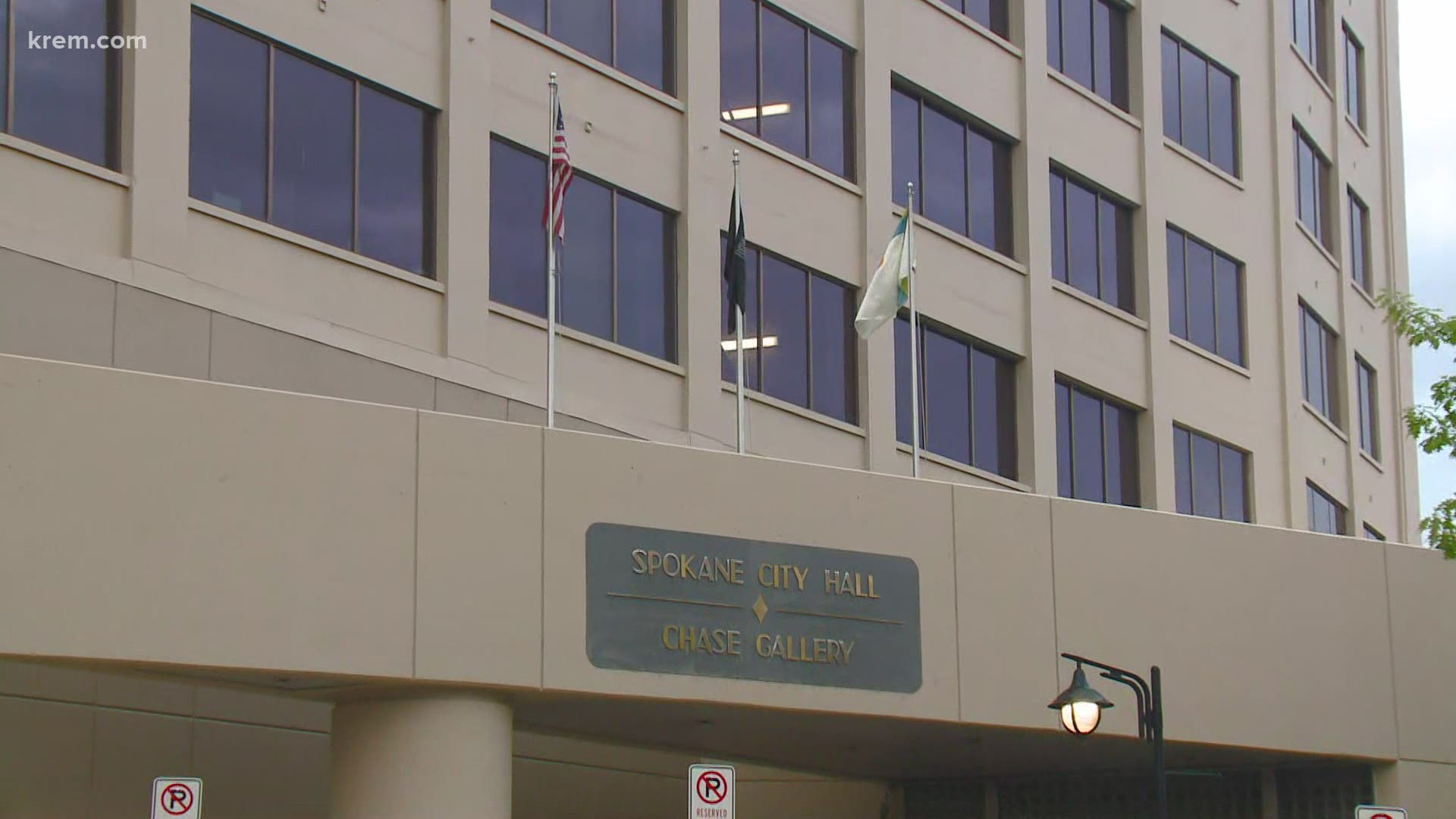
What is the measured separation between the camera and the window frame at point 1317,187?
4262cm

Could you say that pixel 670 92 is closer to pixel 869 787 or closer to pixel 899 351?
pixel 899 351

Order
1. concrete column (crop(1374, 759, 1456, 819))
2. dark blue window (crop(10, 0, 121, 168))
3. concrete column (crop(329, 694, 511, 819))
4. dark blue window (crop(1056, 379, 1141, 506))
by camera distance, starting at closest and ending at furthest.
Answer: concrete column (crop(329, 694, 511, 819)) < dark blue window (crop(10, 0, 121, 168)) < concrete column (crop(1374, 759, 1456, 819)) < dark blue window (crop(1056, 379, 1141, 506))

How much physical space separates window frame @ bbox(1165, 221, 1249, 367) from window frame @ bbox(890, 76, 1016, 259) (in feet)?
14.2

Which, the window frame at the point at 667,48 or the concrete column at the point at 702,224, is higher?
the window frame at the point at 667,48

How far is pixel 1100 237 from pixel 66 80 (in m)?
19.6

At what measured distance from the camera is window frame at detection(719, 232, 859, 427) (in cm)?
2961

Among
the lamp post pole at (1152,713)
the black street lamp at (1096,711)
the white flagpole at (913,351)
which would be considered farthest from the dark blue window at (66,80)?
the lamp post pole at (1152,713)

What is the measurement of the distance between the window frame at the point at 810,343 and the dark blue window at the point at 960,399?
2.83 feet

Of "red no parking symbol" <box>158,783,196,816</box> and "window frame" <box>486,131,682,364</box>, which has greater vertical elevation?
"window frame" <box>486,131,682,364</box>

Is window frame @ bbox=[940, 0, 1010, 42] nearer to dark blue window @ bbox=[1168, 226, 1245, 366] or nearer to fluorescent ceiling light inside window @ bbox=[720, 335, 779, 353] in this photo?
dark blue window @ bbox=[1168, 226, 1245, 366]

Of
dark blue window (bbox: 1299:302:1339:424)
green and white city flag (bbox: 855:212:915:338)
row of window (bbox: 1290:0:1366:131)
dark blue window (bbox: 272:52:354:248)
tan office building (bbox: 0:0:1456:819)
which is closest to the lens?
tan office building (bbox: 0:0:1456:819)

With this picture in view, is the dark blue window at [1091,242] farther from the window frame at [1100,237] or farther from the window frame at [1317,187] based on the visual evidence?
the window frame at [1317,187]

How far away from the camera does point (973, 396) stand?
3331cm

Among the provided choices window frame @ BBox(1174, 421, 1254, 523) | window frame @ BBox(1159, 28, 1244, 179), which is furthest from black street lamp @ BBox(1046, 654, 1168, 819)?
window frame @ BBox(1159, 28, 1244, 179)
